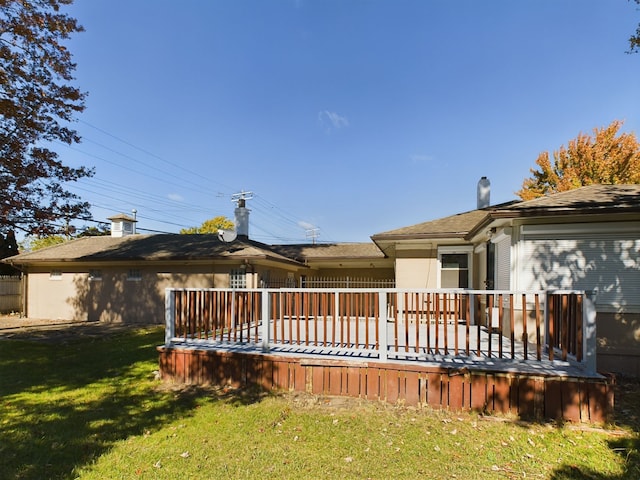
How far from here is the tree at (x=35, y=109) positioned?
29.1 feet

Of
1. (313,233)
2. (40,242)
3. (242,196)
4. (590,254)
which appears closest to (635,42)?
(590,254)

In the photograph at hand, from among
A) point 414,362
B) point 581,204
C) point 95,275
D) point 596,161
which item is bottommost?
point 414,362

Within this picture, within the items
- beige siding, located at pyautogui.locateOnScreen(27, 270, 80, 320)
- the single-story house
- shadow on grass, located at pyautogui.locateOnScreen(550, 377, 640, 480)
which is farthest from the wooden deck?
beige siding, located at pyautogui.locateOnScreen(27, 270, 80, 320)

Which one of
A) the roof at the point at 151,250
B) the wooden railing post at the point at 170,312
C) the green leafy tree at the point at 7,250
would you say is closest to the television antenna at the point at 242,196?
the roof at the point at 151,250

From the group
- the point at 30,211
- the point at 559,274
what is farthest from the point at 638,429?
the point at 30,211

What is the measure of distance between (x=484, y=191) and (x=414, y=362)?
9933 mm

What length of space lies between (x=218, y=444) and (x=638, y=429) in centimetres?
463

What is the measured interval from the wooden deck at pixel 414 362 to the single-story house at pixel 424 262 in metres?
1.19

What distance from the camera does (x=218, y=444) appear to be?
3.49m

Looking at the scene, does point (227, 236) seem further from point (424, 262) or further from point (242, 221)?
point (424, 262)

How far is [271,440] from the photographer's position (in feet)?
11.8

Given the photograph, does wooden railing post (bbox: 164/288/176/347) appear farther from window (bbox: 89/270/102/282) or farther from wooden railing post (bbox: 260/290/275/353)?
window (bbox: 89/270/102/282)

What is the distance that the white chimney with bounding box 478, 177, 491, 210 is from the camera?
12.6 metres

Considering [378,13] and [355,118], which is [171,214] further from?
[378,13]
